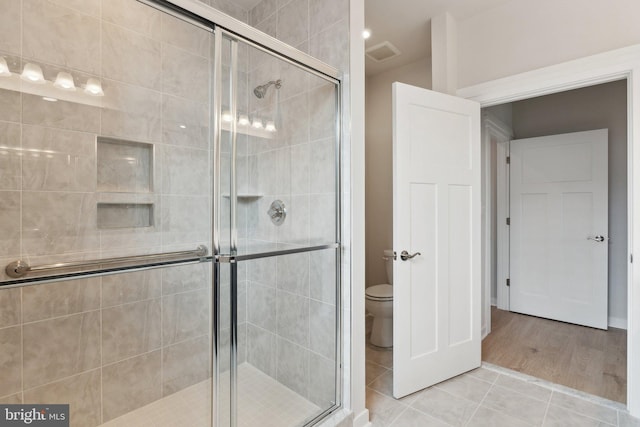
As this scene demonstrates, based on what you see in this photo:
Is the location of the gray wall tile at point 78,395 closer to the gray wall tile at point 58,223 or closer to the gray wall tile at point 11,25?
the gray wall tile at point 58,223

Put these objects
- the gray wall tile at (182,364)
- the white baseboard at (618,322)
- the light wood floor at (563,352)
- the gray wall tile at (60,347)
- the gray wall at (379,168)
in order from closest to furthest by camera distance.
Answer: the gray wall tile at (60,347), the gray wall tile at (182,364), the light wood floor at (563,352), the white baseboard at (618,322), the gray wall at (379,168)

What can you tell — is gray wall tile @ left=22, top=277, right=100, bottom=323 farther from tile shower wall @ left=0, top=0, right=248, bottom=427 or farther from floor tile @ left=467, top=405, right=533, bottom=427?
floor tile @ left=467, top=405, right=533, bottom=427

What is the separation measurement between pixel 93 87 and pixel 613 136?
14.3 feet

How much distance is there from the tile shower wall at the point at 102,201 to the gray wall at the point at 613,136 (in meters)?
3.82

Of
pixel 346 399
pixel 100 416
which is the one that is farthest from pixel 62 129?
pixel 346 399

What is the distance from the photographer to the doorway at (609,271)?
2395 mm

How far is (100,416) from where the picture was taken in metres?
1.67

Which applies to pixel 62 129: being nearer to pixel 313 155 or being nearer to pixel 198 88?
pixel 198 88

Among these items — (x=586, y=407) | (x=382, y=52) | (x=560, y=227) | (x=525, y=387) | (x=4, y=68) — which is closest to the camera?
(x=4, y=68)

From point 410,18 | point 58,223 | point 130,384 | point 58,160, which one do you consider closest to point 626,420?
point 130,384

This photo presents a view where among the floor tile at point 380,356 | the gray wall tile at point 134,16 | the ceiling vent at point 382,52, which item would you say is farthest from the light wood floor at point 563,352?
the gray wall tile at point 134,16

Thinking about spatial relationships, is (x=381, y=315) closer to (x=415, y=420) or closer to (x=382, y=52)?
(x=415, y=420)

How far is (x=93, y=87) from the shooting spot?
5.16 ft

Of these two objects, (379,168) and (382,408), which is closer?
(382,408)
